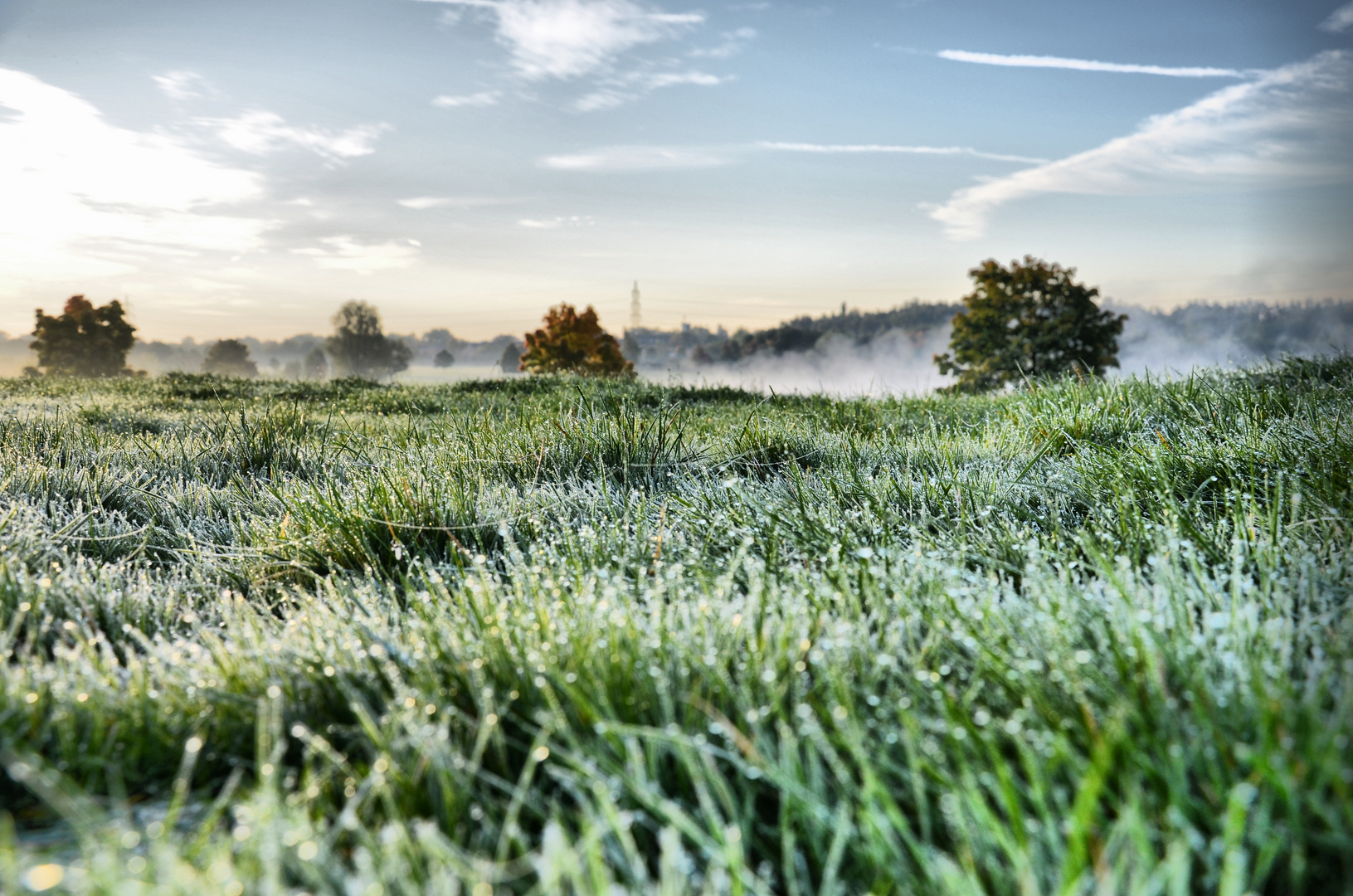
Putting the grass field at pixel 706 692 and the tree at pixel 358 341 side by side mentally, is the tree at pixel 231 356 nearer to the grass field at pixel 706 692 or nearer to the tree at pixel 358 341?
the tree at pixel 358 341

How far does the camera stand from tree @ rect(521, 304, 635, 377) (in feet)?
129

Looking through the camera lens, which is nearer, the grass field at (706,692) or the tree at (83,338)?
the grass field at (706,692)

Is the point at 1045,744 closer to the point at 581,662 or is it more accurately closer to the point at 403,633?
the point at 581,662

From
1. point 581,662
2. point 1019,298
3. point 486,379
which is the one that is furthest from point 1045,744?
point 1019,298

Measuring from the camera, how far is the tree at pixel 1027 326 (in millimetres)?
29812

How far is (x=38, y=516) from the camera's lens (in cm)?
252

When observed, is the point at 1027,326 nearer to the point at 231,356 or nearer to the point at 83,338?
the point at 83,338

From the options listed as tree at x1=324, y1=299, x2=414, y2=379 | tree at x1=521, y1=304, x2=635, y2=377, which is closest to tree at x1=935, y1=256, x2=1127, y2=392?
tree at x1=521, y1=304, x2=635, y2=377

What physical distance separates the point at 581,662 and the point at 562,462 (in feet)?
6.52

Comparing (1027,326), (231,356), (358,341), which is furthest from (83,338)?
(1027,326)

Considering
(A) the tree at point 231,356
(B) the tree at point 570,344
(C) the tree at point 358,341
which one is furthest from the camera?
(A) the tree at point 231,356

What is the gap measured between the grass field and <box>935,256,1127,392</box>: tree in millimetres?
29109

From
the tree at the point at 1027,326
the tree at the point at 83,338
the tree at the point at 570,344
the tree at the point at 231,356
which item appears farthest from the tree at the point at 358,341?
the tree at the point at 1027,326

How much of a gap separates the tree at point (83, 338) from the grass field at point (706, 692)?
50.6 metres
